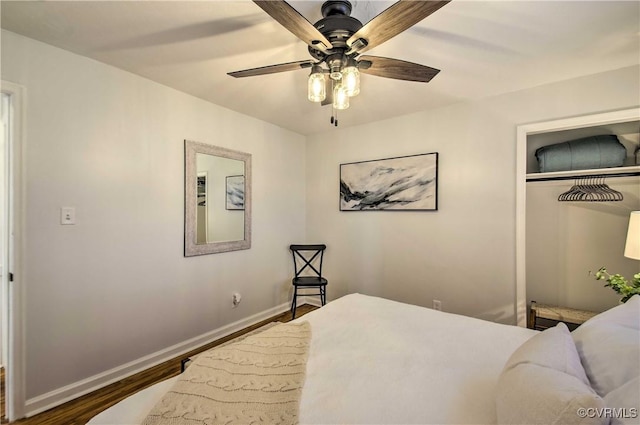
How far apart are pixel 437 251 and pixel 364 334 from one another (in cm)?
172

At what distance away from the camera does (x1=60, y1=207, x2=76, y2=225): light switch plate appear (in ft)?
6.29

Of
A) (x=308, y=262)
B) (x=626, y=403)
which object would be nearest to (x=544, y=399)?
(x=626, y=403)

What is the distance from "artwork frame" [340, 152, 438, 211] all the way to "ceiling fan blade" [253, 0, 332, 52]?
198 centimetres

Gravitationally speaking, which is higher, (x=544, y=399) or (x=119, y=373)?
(x=544, y=399)

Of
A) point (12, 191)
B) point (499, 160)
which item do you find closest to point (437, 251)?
point (499, 160)

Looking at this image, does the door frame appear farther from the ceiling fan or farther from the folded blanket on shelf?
the folded blanket on shelf

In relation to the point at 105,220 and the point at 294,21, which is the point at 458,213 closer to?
the point at 294,21

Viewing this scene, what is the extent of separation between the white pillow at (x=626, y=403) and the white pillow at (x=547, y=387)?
1.3 inches

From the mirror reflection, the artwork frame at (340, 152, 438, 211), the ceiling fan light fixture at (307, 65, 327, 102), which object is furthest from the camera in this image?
the artwork frame at (340, 152, 438, 211)

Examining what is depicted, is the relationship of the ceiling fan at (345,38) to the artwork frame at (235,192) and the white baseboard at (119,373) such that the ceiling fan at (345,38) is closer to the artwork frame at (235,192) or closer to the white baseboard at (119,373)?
the artwork frame at (235,192)

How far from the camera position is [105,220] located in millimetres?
2119

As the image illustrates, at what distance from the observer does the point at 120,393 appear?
2.03 m

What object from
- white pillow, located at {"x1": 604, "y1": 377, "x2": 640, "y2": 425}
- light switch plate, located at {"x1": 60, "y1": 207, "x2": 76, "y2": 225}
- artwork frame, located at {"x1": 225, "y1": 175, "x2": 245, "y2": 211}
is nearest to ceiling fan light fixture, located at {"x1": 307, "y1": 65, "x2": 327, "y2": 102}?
white pillow, located at {"x1": 604, "y1": 377, "x2": 640, "y2": 425}

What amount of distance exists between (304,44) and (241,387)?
6.40ft
